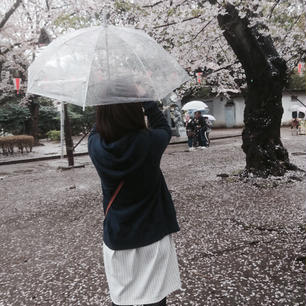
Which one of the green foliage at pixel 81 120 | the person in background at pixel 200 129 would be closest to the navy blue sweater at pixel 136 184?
the person in background at pixel 200 129

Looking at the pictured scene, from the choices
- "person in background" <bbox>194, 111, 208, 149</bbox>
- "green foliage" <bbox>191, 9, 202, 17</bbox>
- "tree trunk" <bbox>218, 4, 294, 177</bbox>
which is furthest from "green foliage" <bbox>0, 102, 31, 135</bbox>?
"tree trunk" <bbox>218, 4, 294, 177</bbox>

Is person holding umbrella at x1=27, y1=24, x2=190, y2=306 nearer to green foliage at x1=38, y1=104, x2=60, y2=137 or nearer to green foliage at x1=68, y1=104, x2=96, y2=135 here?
green foliage at x1=38, y1=104, x2=60, y2=137

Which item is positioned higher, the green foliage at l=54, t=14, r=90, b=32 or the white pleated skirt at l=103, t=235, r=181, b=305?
the green foliage at l=54, t=14, r=90, b=32

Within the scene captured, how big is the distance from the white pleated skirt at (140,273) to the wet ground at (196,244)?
107cm

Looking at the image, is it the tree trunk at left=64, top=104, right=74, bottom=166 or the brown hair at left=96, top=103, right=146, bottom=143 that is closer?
the brown hair at left=96, top=103, right=146, bottom=143

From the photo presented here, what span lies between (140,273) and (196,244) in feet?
7.52

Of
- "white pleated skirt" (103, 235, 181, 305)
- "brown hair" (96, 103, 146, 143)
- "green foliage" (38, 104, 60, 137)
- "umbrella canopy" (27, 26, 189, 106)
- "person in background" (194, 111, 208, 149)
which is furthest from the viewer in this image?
"green foliage" (38, 104, 60, 137)

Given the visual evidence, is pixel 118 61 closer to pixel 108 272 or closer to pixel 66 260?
pixel 108 272

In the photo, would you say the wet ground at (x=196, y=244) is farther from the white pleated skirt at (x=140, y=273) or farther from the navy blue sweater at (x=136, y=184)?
the navy blue sweater at (x=136, y=184)

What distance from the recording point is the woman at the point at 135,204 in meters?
1.67

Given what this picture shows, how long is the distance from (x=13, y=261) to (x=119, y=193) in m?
2.97

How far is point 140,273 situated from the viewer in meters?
1.85

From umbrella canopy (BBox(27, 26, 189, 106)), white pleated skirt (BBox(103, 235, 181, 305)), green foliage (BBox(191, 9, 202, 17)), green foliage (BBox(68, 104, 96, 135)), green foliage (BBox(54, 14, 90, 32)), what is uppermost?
green foliage (BBox(54, 14, 90, 32))

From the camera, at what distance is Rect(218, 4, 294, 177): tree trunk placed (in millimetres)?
6652
